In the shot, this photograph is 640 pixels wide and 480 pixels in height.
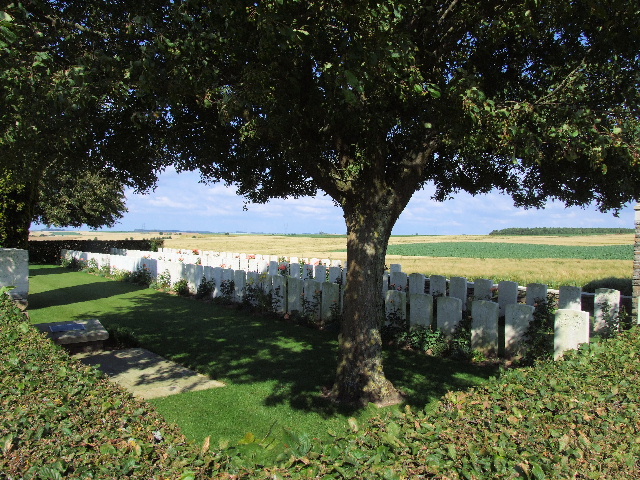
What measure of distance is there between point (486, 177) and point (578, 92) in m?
4.42

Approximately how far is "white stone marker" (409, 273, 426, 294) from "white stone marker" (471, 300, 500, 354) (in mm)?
3377

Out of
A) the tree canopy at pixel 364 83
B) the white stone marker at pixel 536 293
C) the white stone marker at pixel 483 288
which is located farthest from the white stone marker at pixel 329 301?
the white stone marker at pixel 536 293

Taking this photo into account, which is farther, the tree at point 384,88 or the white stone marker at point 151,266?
the white stone marker at point 151,266

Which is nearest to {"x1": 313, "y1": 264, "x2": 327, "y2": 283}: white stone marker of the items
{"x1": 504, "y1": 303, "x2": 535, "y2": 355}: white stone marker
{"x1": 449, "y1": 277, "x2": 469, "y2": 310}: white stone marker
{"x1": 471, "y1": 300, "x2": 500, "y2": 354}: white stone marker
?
{"x1": 449, "y1": 277, "x2": 469, "y2": 310}: white stone marker

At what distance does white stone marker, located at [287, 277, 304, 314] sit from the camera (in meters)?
11.2

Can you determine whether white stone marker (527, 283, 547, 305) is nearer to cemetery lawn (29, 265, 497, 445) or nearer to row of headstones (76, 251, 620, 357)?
row of headstones (76, 251, 620, 357)

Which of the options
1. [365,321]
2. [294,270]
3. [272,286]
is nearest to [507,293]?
[272,286]

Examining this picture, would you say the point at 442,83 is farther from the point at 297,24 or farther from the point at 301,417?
the point at 301,417

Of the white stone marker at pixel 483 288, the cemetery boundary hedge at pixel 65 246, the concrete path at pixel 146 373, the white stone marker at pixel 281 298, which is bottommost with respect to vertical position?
the concrete path at pixel 146 373

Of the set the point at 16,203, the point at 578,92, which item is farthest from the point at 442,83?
the point at 16,203

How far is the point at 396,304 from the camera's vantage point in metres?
9.35

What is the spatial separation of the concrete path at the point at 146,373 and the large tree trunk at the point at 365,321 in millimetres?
1909

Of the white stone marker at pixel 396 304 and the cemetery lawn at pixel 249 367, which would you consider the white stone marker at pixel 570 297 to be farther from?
the white stone marker at pixel 396 304

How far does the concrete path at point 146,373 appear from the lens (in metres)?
6.46
